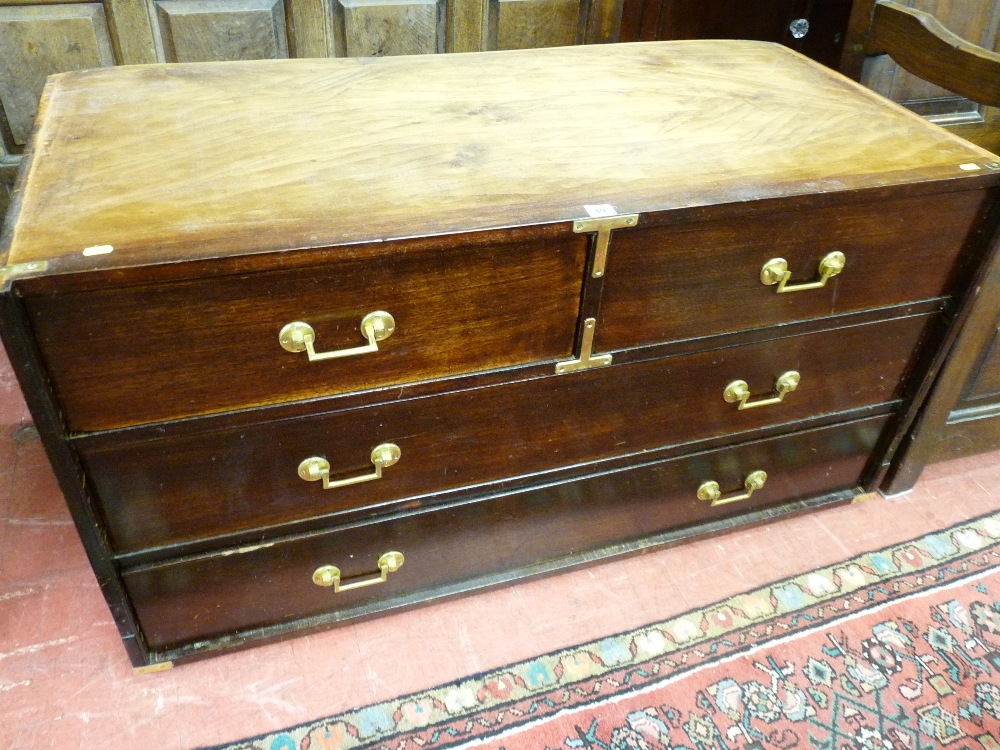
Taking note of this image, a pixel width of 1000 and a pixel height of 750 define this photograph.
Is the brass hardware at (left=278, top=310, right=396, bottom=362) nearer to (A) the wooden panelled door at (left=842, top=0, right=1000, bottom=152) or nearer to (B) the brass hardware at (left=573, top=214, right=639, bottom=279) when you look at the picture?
(B) the brass hardware at (left=573, top=214, right=639, bottom=279)

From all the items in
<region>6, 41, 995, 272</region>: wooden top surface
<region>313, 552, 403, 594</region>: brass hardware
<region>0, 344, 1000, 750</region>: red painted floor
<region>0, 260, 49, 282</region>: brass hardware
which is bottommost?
<region>0, 344, 1000, 750</region>: red painted floor

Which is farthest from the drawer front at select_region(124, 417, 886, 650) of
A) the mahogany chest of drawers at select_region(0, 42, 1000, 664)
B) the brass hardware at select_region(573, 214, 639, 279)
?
the brass hardware at select_region(573, 214, 639, 279)

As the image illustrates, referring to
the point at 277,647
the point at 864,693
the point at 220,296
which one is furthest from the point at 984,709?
the point at 220,296

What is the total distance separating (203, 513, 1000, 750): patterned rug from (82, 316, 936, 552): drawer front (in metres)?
0.33

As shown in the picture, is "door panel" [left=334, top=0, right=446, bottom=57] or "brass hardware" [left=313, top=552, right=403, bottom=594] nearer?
"brass hardware" [left=313, top=552, right=403, bottom=594]

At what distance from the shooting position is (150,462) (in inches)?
39.0

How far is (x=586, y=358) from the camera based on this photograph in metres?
1.10

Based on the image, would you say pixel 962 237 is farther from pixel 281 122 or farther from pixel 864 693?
pixel 281 122

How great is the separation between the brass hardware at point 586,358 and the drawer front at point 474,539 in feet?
0.80

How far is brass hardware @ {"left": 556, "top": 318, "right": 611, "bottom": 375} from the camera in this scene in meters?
1.08

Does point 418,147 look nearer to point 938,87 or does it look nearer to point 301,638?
point 301,638

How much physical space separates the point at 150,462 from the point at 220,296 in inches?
10.0

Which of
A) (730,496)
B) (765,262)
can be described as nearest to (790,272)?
(765,262)

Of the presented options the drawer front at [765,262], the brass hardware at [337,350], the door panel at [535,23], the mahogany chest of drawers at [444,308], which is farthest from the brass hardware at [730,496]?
the door panel at [535,23]
